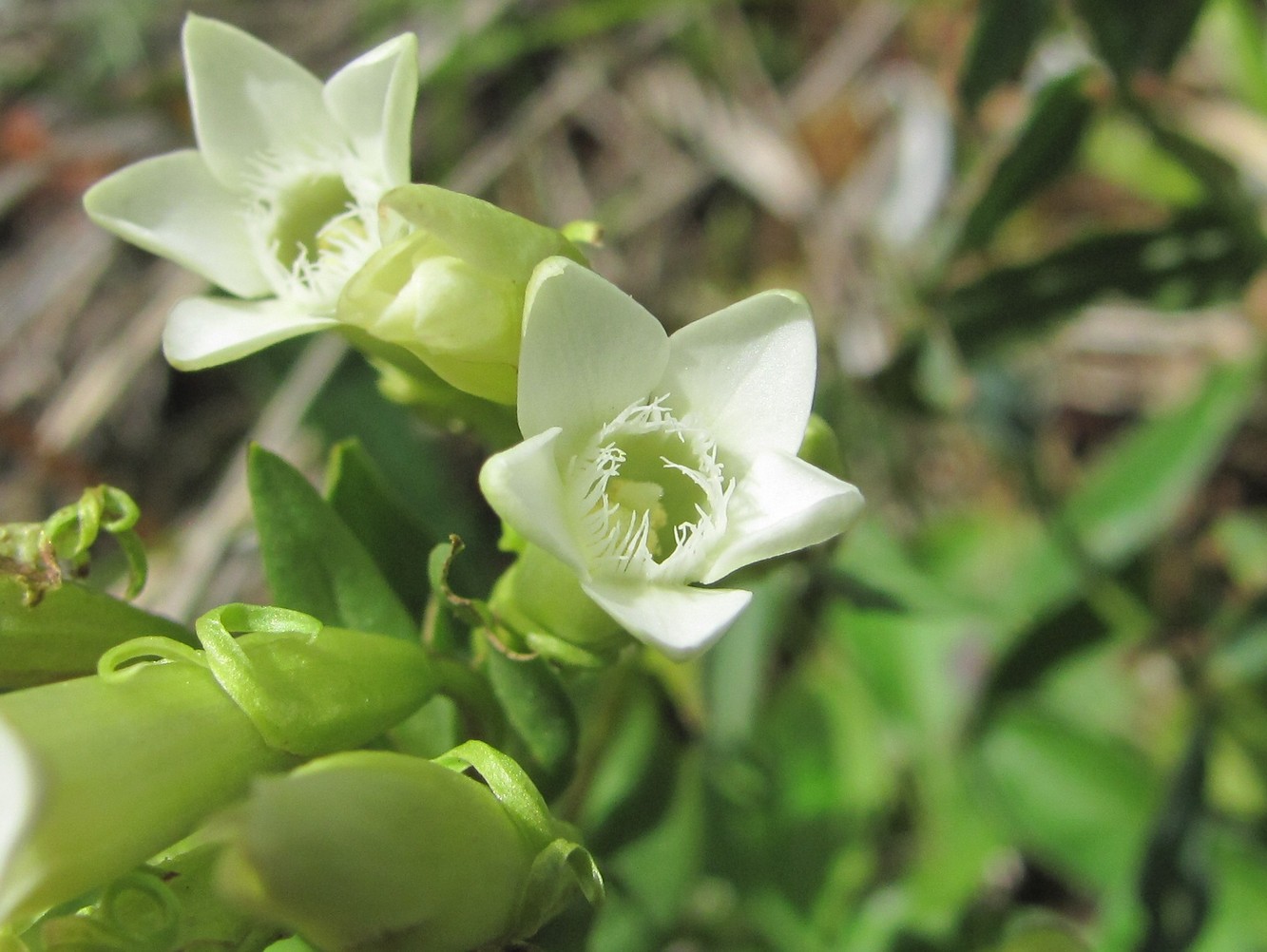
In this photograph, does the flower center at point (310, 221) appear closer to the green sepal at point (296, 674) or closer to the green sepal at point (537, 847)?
the green sepal at point (296, 674)

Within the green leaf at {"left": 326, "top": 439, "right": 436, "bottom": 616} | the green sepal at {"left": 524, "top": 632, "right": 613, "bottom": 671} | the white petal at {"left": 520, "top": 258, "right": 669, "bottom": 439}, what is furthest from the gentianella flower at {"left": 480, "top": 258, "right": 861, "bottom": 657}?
the green leaf at {"left": 326, "top": 439, "right": 436, "bottom": 616}

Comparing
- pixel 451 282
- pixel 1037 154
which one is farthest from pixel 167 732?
pixel 1037 154

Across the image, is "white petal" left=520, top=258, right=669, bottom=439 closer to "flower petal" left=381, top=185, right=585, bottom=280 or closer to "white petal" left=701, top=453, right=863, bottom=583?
"flower petal" left=381, top=185, right=585, bottom=280

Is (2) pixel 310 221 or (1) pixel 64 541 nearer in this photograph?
(1) pixel 64 541

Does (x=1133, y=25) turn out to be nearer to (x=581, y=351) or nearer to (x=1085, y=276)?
(x=1085, y=276)

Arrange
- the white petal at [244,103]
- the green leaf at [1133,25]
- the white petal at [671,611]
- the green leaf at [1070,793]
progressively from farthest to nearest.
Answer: the green leaf at [1070,793] < the green leaf at [1133,25] < the white petal at [244,103] < the white petal at [671,611]

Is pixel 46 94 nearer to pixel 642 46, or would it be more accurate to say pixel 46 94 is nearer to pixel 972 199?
pixel 642 46

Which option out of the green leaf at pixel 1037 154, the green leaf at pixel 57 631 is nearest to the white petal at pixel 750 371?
the green leaf at pixel 57 631
